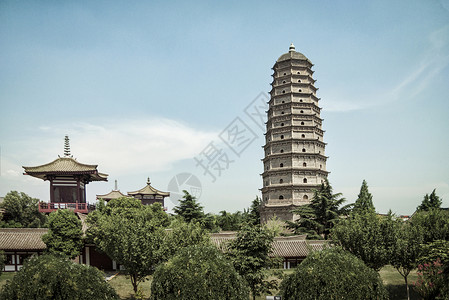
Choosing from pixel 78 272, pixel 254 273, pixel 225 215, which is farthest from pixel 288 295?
pixel 225 215

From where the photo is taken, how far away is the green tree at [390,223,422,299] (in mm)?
15930

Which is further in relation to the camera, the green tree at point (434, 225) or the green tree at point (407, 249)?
the green tree at point (434, 225)

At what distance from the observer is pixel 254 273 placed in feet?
46.9

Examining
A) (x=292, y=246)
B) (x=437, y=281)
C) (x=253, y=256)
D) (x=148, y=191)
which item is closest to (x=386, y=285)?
(x=292, y=246)

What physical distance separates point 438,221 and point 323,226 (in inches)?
492

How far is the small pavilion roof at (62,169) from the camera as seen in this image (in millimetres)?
29984

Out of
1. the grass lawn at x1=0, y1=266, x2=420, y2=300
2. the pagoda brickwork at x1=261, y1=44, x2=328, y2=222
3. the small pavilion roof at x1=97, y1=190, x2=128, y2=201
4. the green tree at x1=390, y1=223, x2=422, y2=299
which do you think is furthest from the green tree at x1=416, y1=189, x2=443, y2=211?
the small pavilion roof at x1=97, y1=190, x2=128, y2=201

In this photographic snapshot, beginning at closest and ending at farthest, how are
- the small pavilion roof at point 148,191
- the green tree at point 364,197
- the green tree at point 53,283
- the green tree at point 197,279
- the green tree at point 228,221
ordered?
the green tree at point 53,283 < the green tree at point 197,279 < the green tree at point 364,197 < the green tree at point 228,221 < the small pavilion roof at point 148,191

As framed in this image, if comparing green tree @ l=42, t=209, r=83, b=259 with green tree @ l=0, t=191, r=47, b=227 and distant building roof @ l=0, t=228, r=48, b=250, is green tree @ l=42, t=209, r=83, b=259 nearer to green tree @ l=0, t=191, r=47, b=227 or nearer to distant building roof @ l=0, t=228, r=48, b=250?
distant building roof @ l=0, t=228, r=48, b=250

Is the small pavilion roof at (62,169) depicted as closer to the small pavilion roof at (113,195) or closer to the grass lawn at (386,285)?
the grass lawn at (386,285)

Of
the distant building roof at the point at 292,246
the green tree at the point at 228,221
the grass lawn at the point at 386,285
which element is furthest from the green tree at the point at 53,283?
the green tree at the point at 228,221

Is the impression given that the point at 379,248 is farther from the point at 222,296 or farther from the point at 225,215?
the point at 225,215

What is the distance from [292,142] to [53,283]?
32.6m

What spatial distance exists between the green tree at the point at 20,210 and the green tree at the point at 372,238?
29.7 metres
